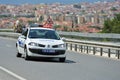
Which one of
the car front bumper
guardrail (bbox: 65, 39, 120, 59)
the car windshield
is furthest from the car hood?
guardrail (bbox: 65, 39, 120, 59)

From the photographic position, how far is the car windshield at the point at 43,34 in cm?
2139

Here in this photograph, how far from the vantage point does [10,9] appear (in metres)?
124

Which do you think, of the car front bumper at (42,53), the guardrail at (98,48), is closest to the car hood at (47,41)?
the car front bumper at (42,53)

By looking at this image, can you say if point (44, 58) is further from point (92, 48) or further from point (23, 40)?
point (92, 48)

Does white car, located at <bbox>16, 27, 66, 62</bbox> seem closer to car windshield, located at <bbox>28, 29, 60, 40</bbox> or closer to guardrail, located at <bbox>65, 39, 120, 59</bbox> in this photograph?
car windshield, located at <bbox>28, 29, 60, 40</bbox>

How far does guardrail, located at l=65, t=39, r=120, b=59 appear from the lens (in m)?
26.3

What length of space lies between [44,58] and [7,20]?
7432 centimetres

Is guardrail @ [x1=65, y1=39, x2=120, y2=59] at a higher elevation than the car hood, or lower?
lower

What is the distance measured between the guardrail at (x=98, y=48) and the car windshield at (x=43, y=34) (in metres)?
4.84

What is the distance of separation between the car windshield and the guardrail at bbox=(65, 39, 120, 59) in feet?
15.9

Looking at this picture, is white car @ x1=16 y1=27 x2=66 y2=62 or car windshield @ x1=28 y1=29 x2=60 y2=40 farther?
car windshield @ x1=28 y1=29 x2=60 y2=40

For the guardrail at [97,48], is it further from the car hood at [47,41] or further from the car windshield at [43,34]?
the car hood at [47,41]

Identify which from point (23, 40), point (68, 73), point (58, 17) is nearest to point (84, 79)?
point (68, 73)

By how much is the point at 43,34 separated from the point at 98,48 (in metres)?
9.60
